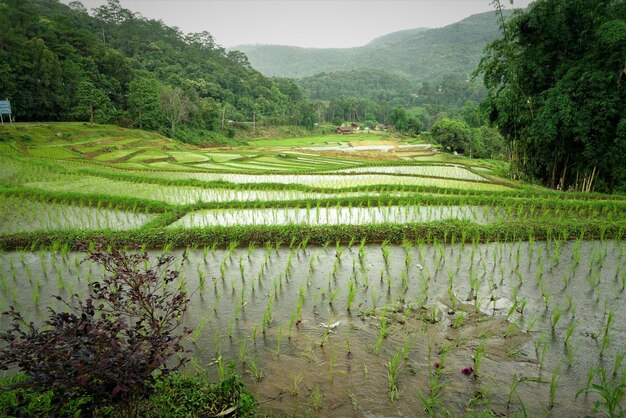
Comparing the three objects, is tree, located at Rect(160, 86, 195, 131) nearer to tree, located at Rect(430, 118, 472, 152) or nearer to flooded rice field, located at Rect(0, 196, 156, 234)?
tree, located at Rect(430, 118, 472, 152)

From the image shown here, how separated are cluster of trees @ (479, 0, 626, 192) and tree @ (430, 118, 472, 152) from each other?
18538 mm

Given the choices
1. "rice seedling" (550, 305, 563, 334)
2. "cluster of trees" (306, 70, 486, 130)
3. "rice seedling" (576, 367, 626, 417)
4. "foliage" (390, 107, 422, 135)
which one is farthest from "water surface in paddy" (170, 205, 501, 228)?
"foliage" (390, 107, 422, 135)

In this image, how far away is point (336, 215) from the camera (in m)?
7.95

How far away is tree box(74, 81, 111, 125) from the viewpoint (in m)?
28.9

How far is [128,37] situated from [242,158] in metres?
51.9

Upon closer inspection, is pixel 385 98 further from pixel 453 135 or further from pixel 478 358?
pixel 478 358

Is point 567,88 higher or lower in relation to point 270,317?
higher

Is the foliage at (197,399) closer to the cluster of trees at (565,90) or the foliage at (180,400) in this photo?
the foliage at (180,400)

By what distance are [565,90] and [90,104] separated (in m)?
31.9

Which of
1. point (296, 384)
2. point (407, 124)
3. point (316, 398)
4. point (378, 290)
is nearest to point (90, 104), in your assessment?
point (378, 290)

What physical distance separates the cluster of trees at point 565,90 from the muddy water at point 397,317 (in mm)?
5879

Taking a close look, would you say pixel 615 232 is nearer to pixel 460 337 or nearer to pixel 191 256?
pixel 460 337

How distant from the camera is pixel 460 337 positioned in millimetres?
3508

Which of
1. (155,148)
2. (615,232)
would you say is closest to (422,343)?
(615,232)
